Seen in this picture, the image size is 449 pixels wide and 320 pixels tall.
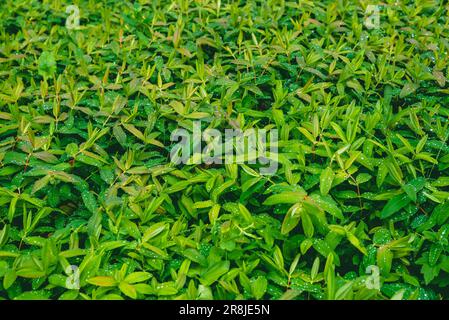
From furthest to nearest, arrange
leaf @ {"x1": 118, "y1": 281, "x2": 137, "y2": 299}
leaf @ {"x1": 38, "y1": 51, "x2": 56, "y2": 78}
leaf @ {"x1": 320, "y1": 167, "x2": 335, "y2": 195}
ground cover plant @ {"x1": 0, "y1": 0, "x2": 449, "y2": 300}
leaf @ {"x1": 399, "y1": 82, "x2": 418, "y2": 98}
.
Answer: leaf @ {"x1": 38, "y1": 51, "x2": 56, "y2": 78}
leaf @ {"x1": 399, "y1": 82, "x2": 418, "y2": 98}
leaf @ {"x1": 320, "y1": 167, "x2": 335, "y2": 195}
ground cover plant @ {"x1": 0, "y1": 0, "x2": 449, "y2": 300}
leaf @ {"x1": 118, "y1": 281, "x2": 137, "y2": 299}

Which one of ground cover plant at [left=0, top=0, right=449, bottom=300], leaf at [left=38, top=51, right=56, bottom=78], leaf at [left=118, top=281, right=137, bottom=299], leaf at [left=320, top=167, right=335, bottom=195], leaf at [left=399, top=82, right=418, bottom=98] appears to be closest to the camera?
leaf at [left=118, top=281, right=137, bottom=299]

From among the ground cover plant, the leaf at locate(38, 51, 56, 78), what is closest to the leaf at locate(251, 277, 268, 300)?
the ground cover plant

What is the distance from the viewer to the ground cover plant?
1.45m

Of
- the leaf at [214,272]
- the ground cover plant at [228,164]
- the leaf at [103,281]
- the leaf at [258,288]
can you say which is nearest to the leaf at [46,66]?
the ground cover plant at [228,164]

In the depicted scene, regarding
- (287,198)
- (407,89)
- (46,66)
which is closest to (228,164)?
(287,198)

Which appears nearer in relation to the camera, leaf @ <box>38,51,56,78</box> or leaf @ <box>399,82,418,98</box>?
leaf @ <box>399,82,418,98</box>

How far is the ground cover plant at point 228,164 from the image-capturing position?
4.77 feet

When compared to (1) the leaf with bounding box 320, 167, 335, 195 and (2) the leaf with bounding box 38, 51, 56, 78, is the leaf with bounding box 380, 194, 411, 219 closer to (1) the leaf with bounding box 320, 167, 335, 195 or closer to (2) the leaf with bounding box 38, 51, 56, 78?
(1) the leaf with bounding box 320, 167, 335, 195

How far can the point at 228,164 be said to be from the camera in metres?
1.69

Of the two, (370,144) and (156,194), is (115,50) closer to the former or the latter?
(156,194)

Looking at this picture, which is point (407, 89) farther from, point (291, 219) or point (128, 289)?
point (128, 289)

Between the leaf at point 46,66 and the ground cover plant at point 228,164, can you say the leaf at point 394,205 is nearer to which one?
the ground cover plant at point 228,164
